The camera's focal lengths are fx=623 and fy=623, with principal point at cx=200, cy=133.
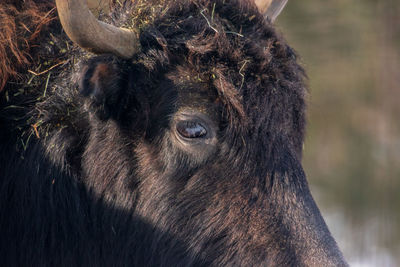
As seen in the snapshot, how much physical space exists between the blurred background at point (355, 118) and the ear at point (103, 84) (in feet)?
27.5

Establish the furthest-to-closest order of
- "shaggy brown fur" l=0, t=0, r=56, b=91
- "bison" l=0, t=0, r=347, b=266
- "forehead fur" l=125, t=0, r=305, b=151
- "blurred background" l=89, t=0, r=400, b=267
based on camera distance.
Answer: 1. "blurred background" l=89, t=0, r=400, b=267
2. "shaggy brown fur" l=0, t=0, r=56, b=91
3. "forehead fur" l=125, t=0, r=305, b=151
4. "bison" l=0, t=0, r=347, b=266

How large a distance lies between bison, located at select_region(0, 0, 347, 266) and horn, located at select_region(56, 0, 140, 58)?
0.01 meters

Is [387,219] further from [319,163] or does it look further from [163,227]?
[163,227]

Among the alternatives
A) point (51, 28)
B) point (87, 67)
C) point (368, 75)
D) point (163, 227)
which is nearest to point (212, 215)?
point (163, 227)

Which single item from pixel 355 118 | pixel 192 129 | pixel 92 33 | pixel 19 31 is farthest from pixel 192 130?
pixel 355 118

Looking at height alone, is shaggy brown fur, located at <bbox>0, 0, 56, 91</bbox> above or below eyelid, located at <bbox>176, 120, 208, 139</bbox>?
above

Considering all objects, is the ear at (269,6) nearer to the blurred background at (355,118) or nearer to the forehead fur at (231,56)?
the forehead fur at (231,56)

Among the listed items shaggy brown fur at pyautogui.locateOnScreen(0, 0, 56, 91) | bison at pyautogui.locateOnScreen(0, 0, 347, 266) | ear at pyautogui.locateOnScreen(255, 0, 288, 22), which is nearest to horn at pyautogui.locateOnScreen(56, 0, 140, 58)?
bison at pyautogui.locateOnScreen(0, 0, 347, 266)

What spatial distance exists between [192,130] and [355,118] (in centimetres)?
1047

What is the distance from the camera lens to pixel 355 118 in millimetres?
13656

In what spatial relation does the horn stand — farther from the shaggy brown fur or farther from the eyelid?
the shaggy brown fur

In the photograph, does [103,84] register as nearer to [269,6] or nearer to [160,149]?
[160,149]

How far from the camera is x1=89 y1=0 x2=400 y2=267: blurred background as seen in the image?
12.3 m

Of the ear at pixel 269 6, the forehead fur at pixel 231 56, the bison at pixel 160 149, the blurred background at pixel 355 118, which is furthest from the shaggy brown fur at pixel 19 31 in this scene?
the blurred background at pixel 355 118
